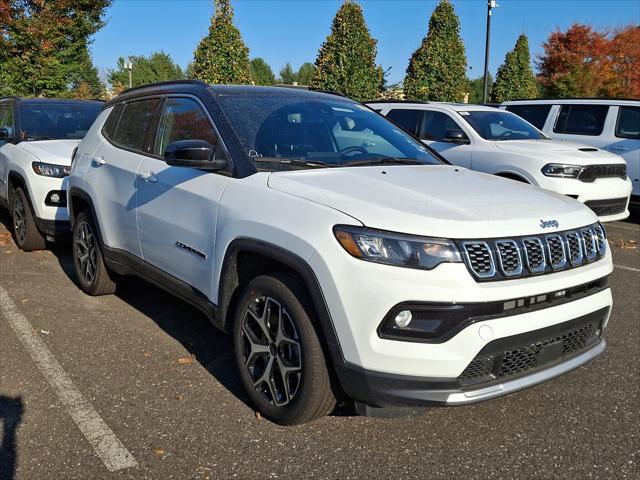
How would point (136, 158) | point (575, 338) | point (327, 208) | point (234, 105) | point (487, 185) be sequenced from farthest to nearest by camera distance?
point (136, 158), point (234, 105), point (487, 185), point (575, 338), point (327, 208)

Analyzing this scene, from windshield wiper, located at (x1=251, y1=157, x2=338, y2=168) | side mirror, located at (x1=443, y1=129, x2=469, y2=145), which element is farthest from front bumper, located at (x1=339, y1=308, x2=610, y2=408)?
side mirror, located at (x1=443, y1=129, x2=469, y2=145)

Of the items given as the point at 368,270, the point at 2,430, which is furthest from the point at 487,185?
the point at 2,430

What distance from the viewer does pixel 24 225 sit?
6648 mm

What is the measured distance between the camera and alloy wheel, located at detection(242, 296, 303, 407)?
116 inches

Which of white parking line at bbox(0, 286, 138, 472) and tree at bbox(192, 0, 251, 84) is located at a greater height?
tree at bbox(192, 0, 251, 84)

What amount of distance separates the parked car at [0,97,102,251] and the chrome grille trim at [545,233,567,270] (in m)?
5.02

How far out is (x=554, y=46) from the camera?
91.8 ft

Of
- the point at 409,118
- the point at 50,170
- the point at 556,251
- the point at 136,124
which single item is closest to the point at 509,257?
the point at 556,251

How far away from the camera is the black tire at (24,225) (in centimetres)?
648

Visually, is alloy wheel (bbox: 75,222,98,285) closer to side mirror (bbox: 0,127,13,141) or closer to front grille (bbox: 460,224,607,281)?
side mirror (bbox: 0,127,13,141)

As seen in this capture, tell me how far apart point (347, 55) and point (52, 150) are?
961 cm

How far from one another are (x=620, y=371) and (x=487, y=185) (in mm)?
1587

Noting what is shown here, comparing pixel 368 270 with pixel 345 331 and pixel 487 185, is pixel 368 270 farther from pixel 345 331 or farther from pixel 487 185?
pixel 487 185

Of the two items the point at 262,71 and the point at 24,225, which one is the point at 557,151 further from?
the point at 262,71
